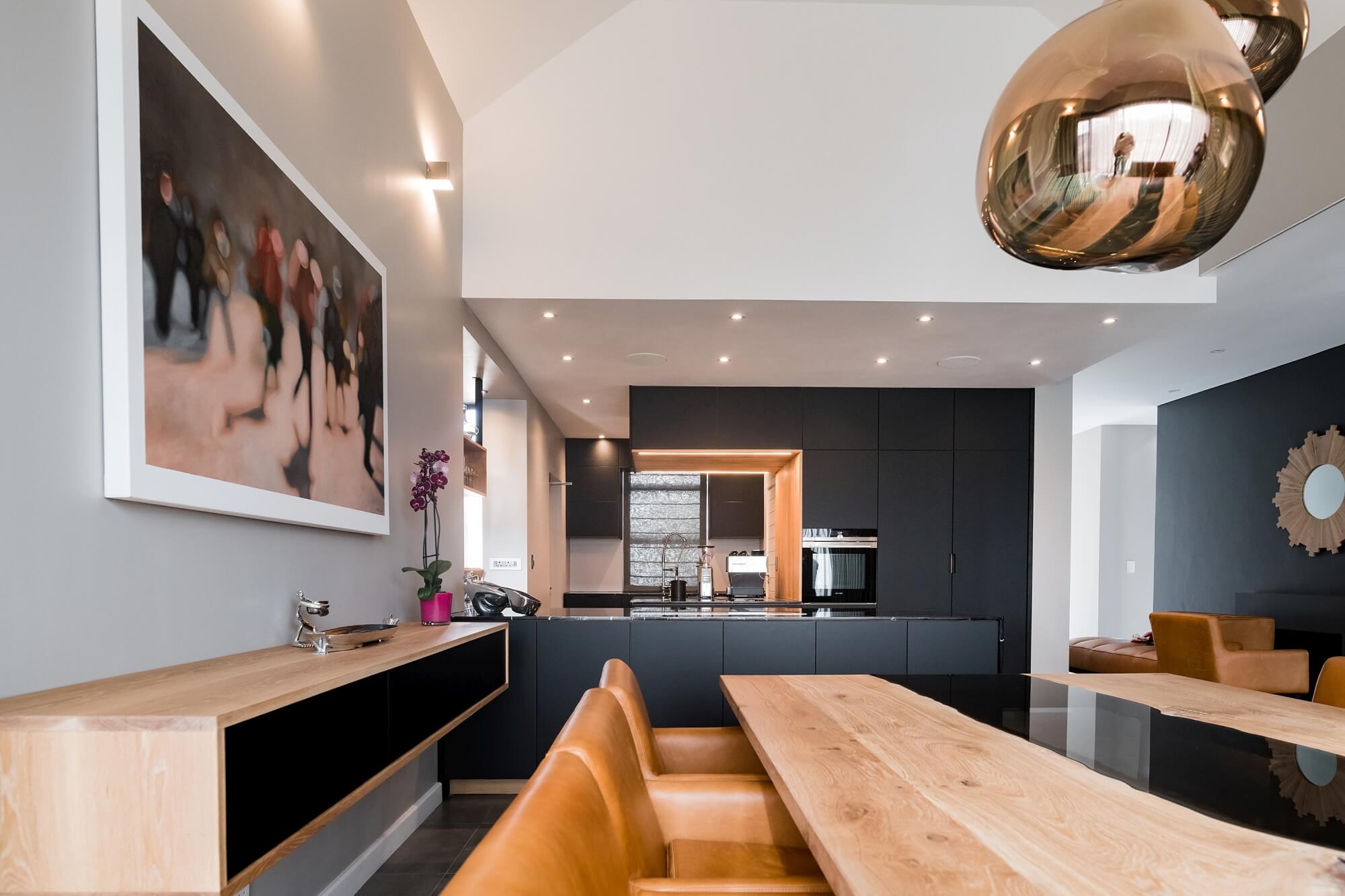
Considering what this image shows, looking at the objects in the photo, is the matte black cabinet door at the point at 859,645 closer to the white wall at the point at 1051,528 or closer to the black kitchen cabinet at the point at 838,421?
the black kitchen cabinet at the point at 838,421

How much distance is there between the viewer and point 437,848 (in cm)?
304

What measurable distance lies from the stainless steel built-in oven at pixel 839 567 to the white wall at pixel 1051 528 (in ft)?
3.86

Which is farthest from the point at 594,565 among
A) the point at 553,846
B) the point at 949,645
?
the point at 553,846

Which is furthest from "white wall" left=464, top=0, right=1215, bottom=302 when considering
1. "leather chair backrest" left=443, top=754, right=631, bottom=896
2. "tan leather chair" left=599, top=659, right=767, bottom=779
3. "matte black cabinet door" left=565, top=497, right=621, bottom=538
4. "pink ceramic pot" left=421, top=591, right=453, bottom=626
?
"matte black cabinet door" left=565, top=497, right=621, bottom=538

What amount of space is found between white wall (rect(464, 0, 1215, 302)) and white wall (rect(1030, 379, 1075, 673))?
2094 mm

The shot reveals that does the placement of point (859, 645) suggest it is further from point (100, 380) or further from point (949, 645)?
point (100, 380)

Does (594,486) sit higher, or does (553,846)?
(594,486)

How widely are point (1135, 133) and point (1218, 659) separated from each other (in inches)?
204

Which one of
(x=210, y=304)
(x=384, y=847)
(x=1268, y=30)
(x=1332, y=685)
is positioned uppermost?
(x=1268, y=30)

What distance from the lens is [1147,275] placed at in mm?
3936

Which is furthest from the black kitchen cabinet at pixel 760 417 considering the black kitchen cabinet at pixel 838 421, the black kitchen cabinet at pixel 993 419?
the black kitchen cabinet at pixel 993 419

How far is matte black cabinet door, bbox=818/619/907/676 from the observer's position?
388 centimetres

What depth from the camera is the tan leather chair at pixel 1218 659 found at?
205 inches

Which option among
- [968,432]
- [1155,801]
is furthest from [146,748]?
[968,432]
